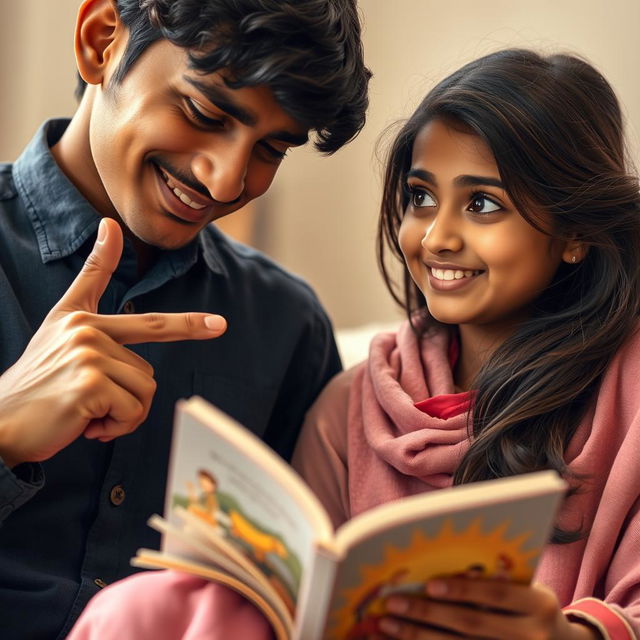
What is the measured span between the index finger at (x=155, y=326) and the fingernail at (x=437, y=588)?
16.5 inches

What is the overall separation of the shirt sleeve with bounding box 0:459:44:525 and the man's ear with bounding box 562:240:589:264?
817 millimetres

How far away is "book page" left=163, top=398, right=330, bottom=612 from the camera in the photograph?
0.81m

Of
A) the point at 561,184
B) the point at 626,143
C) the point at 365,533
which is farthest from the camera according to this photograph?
the point at 626,143

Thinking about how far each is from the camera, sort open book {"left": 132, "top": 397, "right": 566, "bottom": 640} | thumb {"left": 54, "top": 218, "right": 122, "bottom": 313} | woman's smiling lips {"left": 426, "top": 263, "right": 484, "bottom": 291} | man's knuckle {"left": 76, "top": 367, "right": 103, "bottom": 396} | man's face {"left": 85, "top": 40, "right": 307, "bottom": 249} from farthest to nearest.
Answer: woman's smiling lips {"left": 426, "top": 263, "right": 484, "bottom": 291} → man's face {"left": 85, "top": 40, "right": 307, "bottom": 249} → thumb {"left": 54, "top": 218, "right": 122, "bottom": 313} → man's knuckle {"left": 76, "top": 367, "right": 103, "bottom": 396} → open book {"left": 132, "top": 397, "right": 566, "bottom": 640}

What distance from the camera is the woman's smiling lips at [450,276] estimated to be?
140 centimetres

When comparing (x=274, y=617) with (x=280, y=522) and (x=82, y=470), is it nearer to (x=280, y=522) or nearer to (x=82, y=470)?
(x=280, y=522)

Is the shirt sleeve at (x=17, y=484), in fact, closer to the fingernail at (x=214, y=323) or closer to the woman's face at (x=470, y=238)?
the fingernail at (x=214, y=323)

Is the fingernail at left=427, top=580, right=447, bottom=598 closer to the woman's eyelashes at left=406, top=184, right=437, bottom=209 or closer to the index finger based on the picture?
the index finger

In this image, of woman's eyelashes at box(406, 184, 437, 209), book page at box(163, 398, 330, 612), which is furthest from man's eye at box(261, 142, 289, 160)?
book page at box(163, 398, 330, 612)

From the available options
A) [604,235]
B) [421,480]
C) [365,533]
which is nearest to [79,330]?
[365,533]

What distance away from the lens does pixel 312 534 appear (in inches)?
31.1

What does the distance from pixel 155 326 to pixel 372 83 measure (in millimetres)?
2378

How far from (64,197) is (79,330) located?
16.7 inches

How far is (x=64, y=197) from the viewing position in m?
1.46
